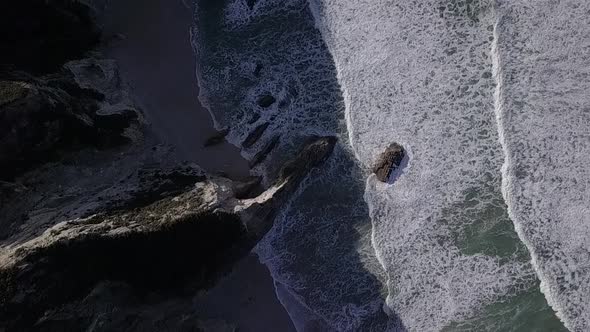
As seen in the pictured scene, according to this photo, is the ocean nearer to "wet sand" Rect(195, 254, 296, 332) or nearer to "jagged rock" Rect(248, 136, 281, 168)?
"jagged rock" Rect(248, 136, 281, 168)

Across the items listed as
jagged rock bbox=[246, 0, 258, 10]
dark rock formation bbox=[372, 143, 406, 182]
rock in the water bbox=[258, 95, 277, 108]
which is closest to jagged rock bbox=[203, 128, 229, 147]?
rock in the water bbox=[258, 95, 277, 108]

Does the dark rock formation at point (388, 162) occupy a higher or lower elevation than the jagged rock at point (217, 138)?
lower

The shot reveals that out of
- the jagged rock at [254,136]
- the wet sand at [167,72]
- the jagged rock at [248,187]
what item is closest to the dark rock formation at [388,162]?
the jagged rock at [248,187]

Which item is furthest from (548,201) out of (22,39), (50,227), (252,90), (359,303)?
(22,39)

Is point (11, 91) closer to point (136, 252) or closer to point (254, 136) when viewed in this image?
point (136, 252)

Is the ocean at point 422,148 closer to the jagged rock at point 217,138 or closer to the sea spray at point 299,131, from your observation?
the sea spray at point 299,131
